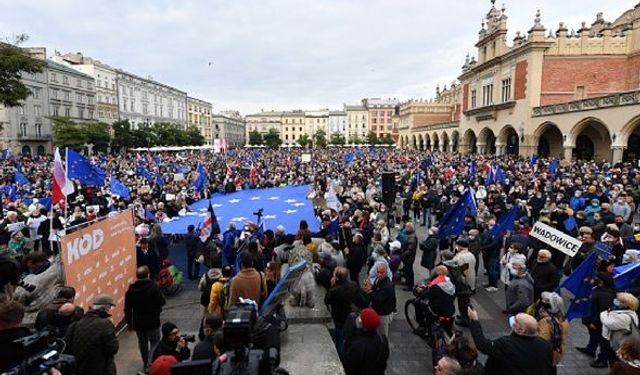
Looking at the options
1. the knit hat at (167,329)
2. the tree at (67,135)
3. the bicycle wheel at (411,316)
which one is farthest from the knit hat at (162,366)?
the tree at (67,135)

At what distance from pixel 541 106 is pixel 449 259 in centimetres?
3242

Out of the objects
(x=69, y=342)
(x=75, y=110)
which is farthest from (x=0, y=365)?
(x=75, y=110)

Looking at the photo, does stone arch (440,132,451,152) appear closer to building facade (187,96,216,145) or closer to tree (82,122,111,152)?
tree (82,122,111,152)

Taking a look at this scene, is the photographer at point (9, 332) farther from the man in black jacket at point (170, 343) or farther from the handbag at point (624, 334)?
the handbag at point (624, 334)

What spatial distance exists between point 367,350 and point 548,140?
131ft

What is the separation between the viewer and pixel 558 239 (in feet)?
22.7

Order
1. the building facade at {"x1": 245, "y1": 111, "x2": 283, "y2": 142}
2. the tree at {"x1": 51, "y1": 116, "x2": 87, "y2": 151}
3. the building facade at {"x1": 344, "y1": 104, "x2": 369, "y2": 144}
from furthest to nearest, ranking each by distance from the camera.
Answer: the building facade at {"x1": 245, "y1": 111, "x2": 283, "y2": 142}, the building facade at {"x1": 344, "y1": 104, "x2": 369, "y2": 144}, the tree at {"x1": 51, "y1": 116, "x2": 87, "y2": 151}

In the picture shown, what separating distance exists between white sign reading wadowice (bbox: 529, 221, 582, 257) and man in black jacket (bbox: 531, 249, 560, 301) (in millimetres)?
600

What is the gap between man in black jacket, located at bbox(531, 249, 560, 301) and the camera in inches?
251

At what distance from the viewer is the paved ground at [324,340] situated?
4727 mm

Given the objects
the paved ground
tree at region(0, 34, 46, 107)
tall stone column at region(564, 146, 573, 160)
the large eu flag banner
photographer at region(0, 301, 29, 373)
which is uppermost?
tree at region(0, 34, 46, 107)

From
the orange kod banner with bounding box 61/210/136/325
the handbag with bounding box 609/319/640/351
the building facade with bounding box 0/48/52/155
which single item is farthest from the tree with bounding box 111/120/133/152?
the handbag with bounding box 609/319/640/351

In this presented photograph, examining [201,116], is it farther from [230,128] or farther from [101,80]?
[101,80]

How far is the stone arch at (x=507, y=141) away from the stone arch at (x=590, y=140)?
21.5 ft
